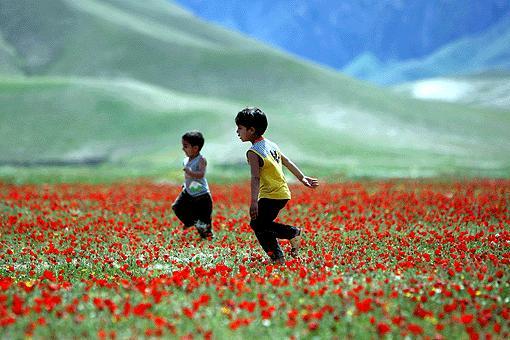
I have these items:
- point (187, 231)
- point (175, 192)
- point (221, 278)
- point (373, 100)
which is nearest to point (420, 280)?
point (221, 278)

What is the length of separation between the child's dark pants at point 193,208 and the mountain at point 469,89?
142148 mm

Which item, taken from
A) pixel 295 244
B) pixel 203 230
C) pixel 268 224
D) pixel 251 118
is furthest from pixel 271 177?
pixel 203 230

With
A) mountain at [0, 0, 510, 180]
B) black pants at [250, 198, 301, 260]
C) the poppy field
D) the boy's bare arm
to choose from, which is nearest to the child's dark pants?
the poppy field

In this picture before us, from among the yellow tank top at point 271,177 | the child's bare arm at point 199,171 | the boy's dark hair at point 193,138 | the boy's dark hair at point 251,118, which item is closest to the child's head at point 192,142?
the boy's dark hair at point 193,138

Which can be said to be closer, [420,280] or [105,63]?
[420,280]

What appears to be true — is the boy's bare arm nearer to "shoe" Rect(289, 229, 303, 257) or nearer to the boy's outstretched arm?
the boy's outstretched arm

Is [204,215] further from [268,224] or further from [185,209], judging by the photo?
[268,224]

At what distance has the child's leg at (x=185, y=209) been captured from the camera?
1334 cm

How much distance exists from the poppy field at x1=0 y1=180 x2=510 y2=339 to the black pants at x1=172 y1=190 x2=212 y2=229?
374mm

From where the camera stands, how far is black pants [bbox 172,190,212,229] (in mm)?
13164

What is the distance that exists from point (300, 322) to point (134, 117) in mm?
69972

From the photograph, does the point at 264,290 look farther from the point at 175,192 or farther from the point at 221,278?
the point at 175,192

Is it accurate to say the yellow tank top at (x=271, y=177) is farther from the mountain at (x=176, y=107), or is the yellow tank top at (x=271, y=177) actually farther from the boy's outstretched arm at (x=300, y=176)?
the mountain at (x=176, y=107)

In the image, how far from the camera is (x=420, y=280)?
8.34 m
